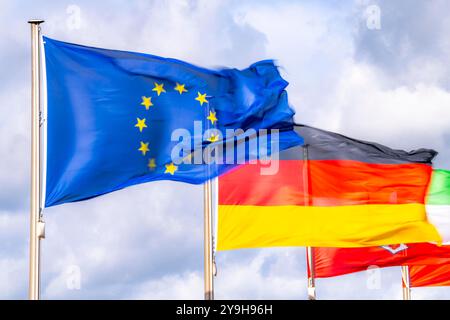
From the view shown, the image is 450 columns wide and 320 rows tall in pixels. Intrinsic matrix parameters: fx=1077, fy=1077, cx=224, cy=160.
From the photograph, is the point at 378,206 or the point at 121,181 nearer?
the point at 121,181

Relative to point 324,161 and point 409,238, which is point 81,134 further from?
point 409,238

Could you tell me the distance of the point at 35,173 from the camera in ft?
68.3

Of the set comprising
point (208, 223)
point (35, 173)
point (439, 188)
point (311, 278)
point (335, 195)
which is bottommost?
point (311, 278)

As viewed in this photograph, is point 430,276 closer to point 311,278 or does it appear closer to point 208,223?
Answer: point 311,278

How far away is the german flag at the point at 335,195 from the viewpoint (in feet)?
87.5

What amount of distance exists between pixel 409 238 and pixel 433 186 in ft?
6.22

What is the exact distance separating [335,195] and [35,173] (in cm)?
964

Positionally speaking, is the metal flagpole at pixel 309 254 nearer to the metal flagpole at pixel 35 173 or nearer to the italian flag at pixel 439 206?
the italian flag at pixel 439 206

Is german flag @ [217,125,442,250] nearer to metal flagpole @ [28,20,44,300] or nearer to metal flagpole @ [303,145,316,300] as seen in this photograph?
metal flagpole @ [303,145,316,300]

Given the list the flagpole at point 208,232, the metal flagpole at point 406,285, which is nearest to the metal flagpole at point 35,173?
the flagpole at point 208,232

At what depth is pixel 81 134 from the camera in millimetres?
22312

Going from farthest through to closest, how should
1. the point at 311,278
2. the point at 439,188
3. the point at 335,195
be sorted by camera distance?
the point at 311,278 → the point at 439,188 → the point at 335,195

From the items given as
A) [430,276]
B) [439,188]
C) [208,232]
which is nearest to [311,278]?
[439,188]
